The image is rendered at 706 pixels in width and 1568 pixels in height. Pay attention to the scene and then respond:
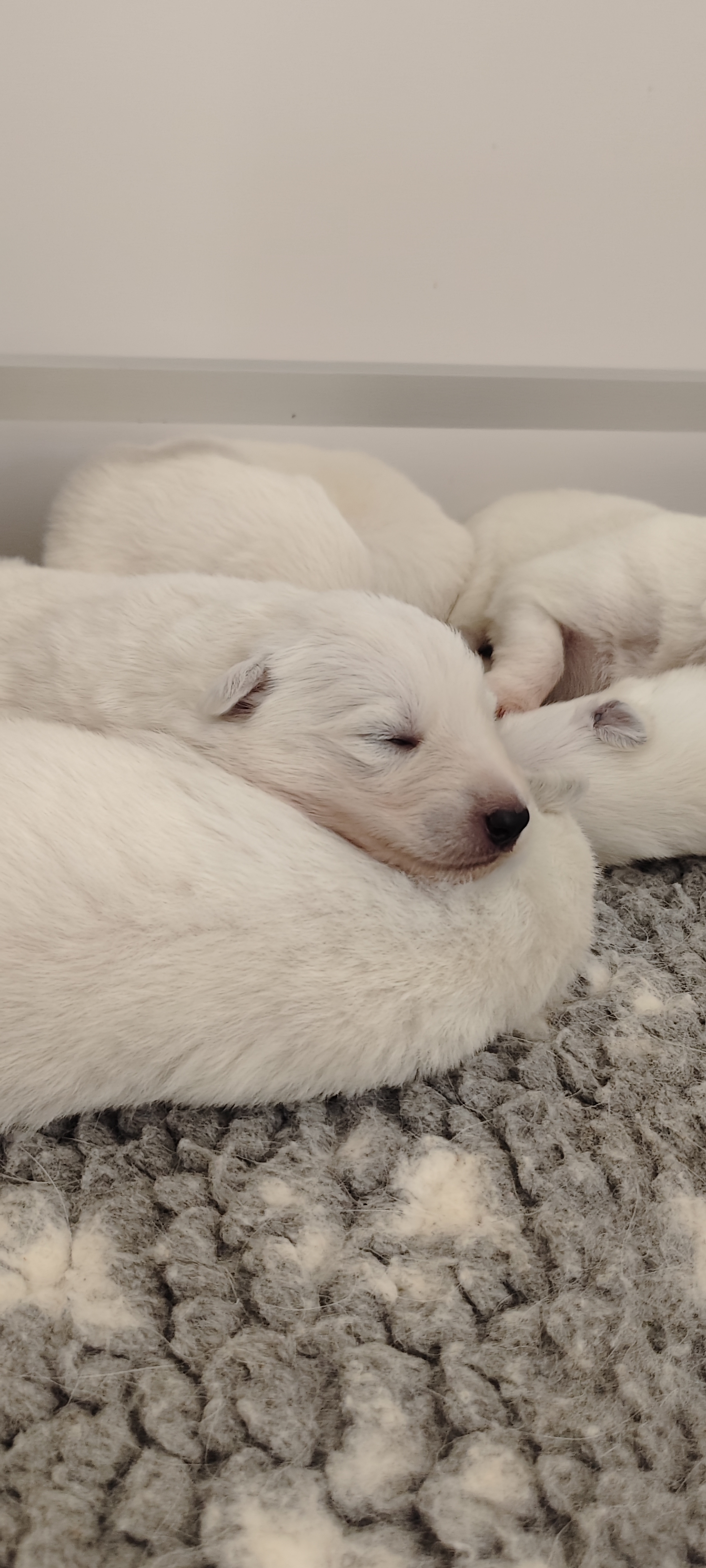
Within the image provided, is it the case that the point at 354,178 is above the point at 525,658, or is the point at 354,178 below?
above

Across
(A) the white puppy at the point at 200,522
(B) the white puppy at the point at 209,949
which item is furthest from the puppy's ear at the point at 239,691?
(A) the white puppy at the point at 200,522

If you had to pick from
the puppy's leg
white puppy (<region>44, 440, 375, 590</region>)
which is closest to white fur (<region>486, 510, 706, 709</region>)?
the puppy's leg

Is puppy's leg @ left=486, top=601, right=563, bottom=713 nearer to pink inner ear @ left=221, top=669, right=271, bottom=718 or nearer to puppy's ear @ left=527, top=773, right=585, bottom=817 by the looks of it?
puppy's ear @ left=527, top=773, right=585, bottom=817

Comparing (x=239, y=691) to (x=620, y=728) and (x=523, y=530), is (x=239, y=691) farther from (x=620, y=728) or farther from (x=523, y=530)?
(x=523, y=530)

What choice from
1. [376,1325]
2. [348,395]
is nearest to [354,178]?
[348,395]

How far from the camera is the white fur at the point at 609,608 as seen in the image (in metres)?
1.58

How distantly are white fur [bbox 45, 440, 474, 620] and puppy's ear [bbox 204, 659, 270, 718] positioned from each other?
30 cm

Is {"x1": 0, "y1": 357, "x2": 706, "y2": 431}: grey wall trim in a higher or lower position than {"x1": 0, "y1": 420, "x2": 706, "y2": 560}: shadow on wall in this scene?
higher

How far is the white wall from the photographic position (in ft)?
4.44

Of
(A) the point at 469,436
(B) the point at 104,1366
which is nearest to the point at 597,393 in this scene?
(A) the point at 469,436

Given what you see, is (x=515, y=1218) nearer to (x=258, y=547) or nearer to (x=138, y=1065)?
(x=138, y=1065)

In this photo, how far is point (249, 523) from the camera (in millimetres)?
1478

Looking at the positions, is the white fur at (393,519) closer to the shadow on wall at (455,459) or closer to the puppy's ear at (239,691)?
the shadow on wall at (455,459)

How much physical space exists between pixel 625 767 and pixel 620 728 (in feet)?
0.17
